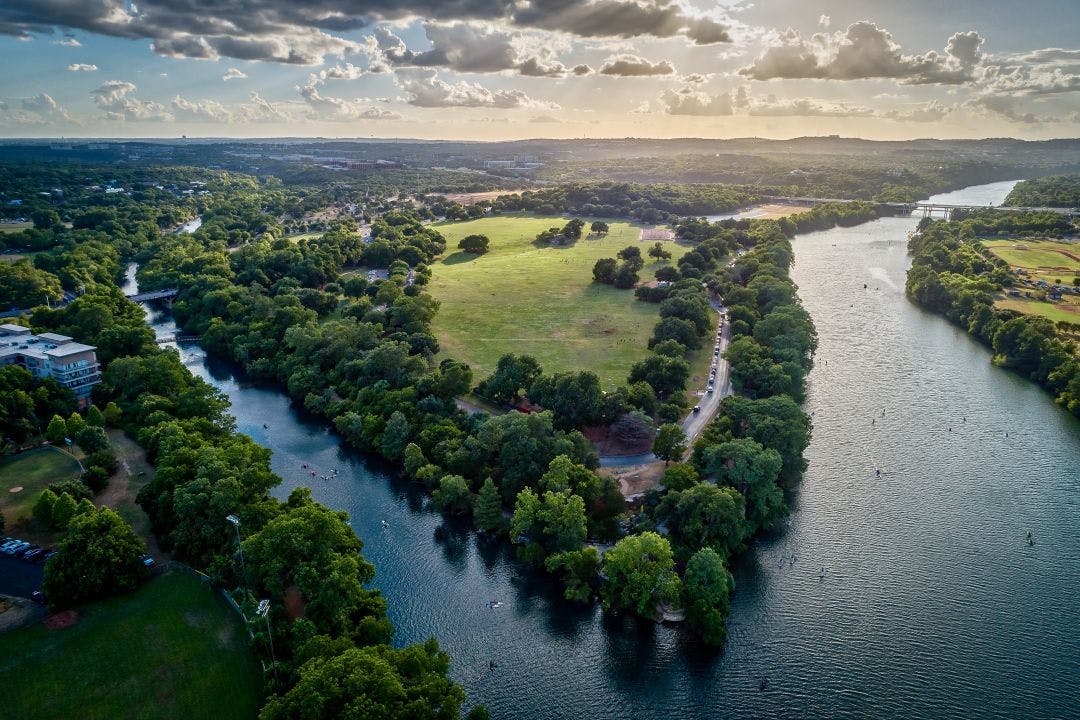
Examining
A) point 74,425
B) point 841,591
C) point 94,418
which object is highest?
point 74,425

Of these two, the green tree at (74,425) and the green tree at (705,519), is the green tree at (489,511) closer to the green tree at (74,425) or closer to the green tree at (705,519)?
the green tree at (705,519)

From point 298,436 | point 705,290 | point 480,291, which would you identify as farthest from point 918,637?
point 480,291

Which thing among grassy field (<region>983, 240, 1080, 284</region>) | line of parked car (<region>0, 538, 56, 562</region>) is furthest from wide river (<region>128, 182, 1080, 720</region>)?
grassy field (<region>983, 240, 1080, 284</region>)

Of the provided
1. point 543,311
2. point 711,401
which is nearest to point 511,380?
point 711,401

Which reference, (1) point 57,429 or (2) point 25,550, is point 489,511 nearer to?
(2) point 25,550

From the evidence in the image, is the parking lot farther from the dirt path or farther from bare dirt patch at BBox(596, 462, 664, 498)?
bare dirt patch at BBox(596, 462, 664, 498)
